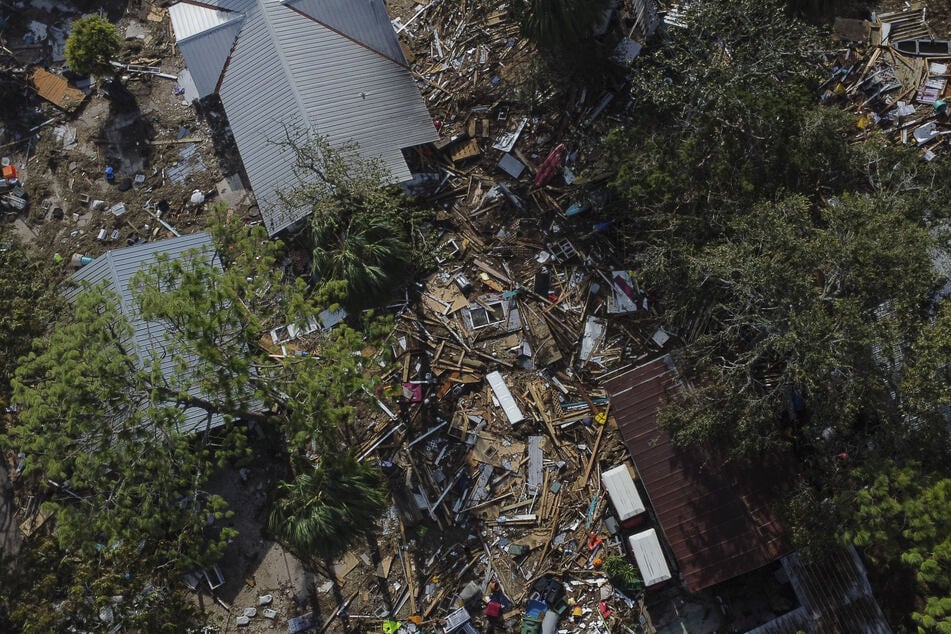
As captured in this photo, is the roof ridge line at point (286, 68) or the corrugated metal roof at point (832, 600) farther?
the roof ridge line at point (286, 68)

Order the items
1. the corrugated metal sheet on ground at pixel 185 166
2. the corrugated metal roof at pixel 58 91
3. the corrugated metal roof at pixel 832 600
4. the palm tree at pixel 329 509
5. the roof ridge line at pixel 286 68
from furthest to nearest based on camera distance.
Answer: the corrugated metal roof at pixel 58 91, the corrugated metal sheet on ground at pixel 185 166, the roof ridge line at pixel 286 68, the palm tree at pixel 329 509, the corrugated metal roof at pixel 832 600

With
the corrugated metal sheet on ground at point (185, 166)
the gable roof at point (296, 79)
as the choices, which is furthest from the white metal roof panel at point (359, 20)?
the corrugated metal sheet on ground at point (185, 166)

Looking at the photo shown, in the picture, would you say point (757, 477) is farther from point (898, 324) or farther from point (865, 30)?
point (865, 30)

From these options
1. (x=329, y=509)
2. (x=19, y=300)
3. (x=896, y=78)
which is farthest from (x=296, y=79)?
(x=896, y=78)

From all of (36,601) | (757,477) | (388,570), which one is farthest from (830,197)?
(36,601)

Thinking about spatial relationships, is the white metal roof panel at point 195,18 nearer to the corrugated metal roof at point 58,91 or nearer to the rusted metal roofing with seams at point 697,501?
the corrugated metal roof at point 58,91

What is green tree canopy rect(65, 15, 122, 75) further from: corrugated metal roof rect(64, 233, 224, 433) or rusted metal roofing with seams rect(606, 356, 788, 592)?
rusted metal roofing with seams rect(606, 356, 788, 592)

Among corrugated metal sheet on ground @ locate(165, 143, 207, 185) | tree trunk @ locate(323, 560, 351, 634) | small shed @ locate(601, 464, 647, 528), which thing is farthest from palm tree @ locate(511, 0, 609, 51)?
tree trunk @ locate(323, 560, 351, 634)

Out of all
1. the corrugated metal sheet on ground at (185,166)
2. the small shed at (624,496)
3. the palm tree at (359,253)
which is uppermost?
the corrugated metal sheet on ground at (185,166)
